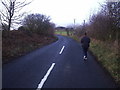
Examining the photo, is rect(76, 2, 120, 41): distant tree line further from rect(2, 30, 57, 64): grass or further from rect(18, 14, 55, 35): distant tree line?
rect(18, 14, 55, 35): distant tree line

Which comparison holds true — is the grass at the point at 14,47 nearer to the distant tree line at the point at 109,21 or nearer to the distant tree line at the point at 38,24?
the distant tree line at the point at 109,21

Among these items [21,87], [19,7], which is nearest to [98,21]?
[19,7]

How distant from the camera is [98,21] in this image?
70.0 feet

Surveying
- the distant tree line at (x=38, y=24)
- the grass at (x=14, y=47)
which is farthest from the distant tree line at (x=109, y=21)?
the distant tree line at (x=38, y=24)

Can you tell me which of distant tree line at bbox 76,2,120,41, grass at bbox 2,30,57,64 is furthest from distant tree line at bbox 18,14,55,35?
distant tree line at bbox 76,2,120,41

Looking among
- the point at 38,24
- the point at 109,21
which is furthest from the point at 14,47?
the point at 38,24

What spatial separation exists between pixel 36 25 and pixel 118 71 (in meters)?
32.4

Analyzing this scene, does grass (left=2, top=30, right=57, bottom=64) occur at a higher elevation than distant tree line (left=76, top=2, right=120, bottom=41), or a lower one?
lower

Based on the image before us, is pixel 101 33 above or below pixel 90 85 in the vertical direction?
above

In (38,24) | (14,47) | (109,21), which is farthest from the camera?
(38,24)

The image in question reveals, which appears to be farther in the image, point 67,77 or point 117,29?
point 117,29

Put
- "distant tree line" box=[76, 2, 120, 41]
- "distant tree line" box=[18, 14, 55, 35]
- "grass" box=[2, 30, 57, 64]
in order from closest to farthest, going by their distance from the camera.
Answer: "grass" box=[2, 30, 57, 64] < "distant tree line" box=[76, 2, 120, 41] < "distant tree line" box=[18, 14, 55, 35]

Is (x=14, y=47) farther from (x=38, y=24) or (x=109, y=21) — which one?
(x=38, y=24)

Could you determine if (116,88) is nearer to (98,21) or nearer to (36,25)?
(98,21)
